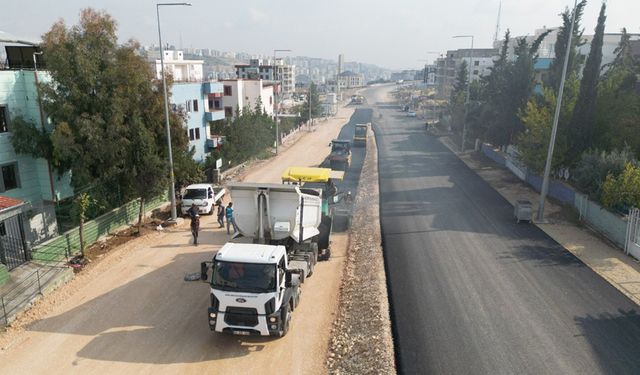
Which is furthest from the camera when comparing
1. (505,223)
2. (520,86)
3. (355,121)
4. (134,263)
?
(355,121)

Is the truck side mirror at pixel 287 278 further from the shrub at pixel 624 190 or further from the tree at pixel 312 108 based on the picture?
the tree at pixel 312 108

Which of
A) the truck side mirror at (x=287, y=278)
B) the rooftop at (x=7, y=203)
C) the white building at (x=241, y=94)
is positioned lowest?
the truck side mirror at (x=287, y=278)

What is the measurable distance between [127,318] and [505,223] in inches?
713

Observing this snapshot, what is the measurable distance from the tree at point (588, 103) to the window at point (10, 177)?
1173 inches

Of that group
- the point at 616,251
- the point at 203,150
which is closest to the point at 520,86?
the point at 616,251

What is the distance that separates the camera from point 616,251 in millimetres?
18531

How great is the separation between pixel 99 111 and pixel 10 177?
5.55 meters

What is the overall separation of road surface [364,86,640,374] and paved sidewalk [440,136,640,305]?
575 mm

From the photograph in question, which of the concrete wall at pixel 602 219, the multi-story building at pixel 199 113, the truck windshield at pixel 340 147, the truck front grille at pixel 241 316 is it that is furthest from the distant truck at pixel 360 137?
the truck front grille at pixel 241 316

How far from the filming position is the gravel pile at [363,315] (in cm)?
1109

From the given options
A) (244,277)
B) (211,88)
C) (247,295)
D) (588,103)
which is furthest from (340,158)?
(247,295)

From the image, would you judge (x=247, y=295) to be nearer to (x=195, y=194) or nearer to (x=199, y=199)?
(x=199, y=199)

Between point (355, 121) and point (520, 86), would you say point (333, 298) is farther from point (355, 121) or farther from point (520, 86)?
point (355, 121)

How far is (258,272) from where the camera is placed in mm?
11547
